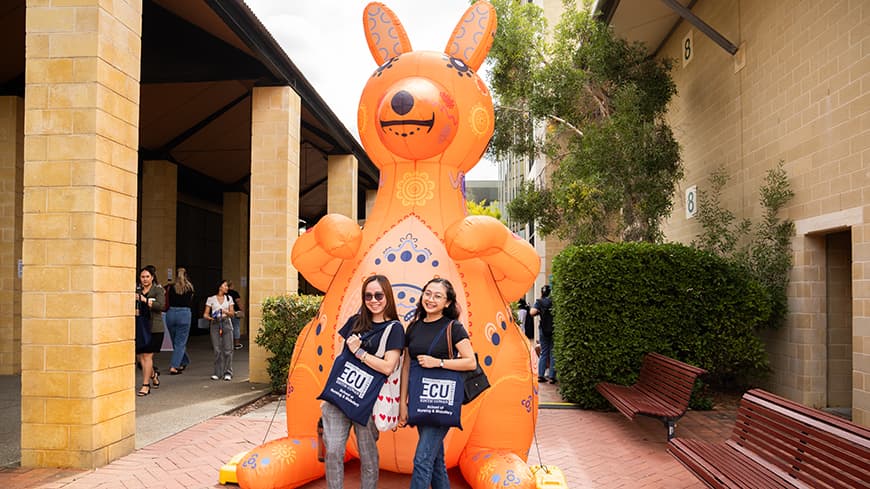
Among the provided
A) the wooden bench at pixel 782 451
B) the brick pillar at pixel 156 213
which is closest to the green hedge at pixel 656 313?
the wooden bench at pixel 782 451

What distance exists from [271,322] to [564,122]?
22.6ft

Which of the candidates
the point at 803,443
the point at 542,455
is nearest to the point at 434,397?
the point at 803,443

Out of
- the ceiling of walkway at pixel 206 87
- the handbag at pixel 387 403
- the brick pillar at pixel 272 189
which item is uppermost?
the ceiling of walkway at pixel 206 87

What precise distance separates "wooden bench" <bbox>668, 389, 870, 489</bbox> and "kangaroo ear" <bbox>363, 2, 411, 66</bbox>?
3.79 meters

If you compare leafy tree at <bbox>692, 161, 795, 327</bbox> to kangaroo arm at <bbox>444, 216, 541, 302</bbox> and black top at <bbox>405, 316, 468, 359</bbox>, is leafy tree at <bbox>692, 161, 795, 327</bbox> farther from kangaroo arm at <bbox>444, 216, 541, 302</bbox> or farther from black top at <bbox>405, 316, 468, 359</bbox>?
black top at <bbox>405, 316, 468, 359</bbox>

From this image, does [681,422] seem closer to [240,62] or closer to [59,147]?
[59,147]

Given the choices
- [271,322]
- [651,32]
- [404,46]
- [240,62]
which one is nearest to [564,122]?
[651,32]

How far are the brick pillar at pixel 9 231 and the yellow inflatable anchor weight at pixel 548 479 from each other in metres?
9.16

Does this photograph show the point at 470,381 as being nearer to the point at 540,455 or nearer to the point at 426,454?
the point at 426,454

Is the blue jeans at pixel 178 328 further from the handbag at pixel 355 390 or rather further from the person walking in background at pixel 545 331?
the handbag at pixel 355 390

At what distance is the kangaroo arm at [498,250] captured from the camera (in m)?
4.15

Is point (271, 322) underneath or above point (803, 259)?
underneath

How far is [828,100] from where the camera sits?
7309mm

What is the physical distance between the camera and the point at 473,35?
4.99 metres
